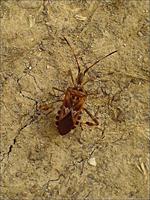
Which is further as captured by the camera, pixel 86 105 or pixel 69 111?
pixel 86 105

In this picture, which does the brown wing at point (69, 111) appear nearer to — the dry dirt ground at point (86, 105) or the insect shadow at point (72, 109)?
the insect shadow at point (72, 109)

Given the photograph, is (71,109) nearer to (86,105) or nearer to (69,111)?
(69,111)

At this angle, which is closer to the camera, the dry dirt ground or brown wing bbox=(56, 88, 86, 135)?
brown wing bbox=(56, 88, 86, 135)

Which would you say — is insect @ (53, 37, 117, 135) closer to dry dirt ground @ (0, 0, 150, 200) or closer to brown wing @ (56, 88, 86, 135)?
brown wing @ (56, 88, 86, 135)

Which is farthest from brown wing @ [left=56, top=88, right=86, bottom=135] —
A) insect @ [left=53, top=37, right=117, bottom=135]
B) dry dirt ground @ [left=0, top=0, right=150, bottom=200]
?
dry dirt ground @ [left=0, top=0, right=150, bottom=200]

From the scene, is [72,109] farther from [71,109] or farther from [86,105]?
[86,105]

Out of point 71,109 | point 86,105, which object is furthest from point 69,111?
point 86,105

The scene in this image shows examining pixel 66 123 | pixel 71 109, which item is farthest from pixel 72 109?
pixel 66 123

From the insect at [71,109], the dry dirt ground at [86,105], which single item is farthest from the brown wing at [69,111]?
the dry dirt ground at [86,105]
